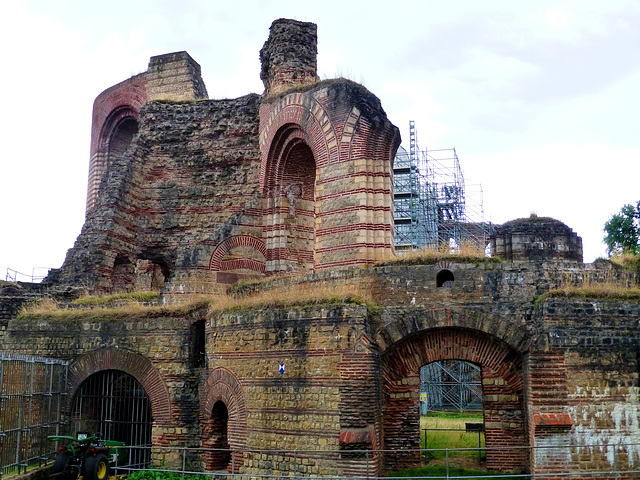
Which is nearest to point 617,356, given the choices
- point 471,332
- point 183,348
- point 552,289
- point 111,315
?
point 552,289

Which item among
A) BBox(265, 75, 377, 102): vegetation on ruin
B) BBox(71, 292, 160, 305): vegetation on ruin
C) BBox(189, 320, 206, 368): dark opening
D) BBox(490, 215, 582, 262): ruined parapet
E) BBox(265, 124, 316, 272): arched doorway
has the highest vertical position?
BBox(265, 75, 377, 102): vegetation on ruin

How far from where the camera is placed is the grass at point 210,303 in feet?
41.1

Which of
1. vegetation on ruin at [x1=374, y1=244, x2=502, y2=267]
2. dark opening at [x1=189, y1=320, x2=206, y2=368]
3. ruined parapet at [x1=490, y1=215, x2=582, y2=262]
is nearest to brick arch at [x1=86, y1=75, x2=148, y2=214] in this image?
dark opening at [x1=189, y1=320, x2=206, y2=368]

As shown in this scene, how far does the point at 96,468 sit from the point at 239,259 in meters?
6.50

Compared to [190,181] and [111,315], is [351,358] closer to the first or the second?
[111,315]

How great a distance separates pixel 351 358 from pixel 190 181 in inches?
411

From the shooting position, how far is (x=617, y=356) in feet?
37.7

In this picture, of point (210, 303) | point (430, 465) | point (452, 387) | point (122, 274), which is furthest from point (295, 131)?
point (452, 387)

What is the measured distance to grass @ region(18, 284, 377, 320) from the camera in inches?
493

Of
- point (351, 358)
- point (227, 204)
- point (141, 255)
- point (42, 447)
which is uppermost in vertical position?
point (227, 204)

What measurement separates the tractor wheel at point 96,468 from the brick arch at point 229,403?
2.07 meters

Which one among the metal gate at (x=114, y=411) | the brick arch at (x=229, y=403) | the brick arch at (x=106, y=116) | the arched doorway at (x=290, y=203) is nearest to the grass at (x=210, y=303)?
the brick arch at (x=229, y=403)

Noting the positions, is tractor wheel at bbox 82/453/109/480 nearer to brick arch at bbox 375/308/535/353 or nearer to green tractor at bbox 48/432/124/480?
green tractor at bbox 48/432/124/480

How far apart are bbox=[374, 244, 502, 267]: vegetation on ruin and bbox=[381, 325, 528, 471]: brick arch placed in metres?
1.32
